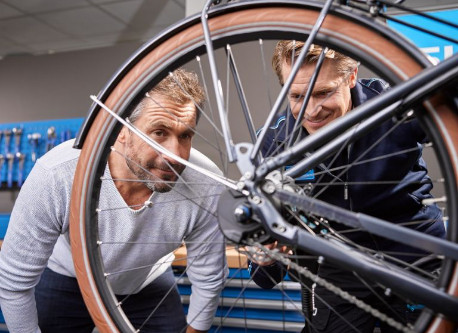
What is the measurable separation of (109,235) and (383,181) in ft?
2.10

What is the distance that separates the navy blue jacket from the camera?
3.21ft

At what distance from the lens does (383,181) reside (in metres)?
0.98

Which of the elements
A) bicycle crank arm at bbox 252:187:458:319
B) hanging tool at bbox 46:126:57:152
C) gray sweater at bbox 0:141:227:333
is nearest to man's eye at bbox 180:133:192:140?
gray sweater at bbox 0:141:227:333

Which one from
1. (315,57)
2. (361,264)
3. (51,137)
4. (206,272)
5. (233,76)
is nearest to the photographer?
(361,264)

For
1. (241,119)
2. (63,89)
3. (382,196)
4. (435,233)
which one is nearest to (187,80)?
(382,196)

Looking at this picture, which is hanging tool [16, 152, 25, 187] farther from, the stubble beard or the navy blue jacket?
the navy blue jacket

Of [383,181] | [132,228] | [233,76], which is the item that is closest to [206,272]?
[132,228]

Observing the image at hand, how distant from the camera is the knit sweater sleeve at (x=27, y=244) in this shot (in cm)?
100

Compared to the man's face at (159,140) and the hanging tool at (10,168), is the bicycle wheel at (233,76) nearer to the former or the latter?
the man's face at (159,140)

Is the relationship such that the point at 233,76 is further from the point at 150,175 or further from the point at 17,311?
the point at 17,311

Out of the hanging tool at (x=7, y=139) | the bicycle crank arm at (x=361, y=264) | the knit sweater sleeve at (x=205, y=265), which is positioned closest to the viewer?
the bicycle crank arm at (x=361, y=264)

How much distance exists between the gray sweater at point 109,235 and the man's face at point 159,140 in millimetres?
52

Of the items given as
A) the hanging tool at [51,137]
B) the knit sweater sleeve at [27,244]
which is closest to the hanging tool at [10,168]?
the hanging tool at [51,137]

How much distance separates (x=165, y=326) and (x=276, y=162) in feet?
2.80
